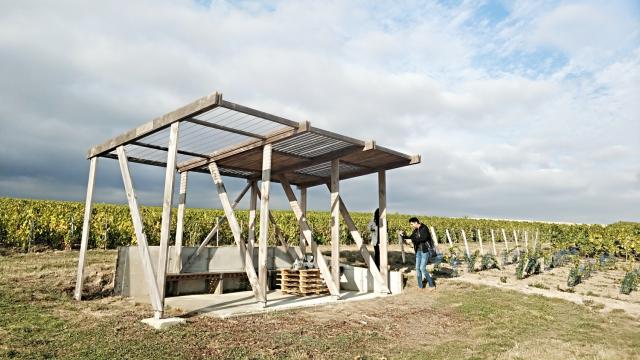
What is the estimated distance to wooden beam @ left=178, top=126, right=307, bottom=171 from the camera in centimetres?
759

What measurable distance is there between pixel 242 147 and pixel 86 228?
3796 millimetres

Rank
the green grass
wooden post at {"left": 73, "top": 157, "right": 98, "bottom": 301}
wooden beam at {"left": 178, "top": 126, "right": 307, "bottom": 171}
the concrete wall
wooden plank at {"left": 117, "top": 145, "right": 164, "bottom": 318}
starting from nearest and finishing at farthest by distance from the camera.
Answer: the green grass < wooden plank at {"left": 117, "top": 145, "right": 164, "bottom": 318} < wooden beam at {"left": 178, "top": 126, "right": 307, "bottom": 171} < wooden post at {"left": 73, "top": 157, "right": 98, "bottom": 301} < the concrete wall

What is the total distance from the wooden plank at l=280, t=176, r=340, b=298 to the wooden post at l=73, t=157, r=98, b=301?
4463 mm

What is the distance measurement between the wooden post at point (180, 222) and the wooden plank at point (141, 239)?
2.53m

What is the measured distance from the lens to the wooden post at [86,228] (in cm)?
820

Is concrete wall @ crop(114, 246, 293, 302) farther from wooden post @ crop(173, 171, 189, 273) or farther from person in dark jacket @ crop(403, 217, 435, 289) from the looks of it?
person in dark jacket @ crop(403, 217, 435, 289)

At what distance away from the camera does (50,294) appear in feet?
26.6

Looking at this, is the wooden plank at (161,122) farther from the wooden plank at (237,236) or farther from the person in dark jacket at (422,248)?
the person in dark jacket at (422,248)

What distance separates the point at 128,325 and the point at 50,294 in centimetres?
322

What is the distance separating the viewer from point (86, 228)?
8719 mm

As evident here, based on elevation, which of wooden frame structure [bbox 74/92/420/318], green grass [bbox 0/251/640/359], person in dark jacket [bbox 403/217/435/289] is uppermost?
wooden frame structure [bbox 74/92/420/318]

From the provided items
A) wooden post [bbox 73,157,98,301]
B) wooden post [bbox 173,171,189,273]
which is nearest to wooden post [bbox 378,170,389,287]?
wooden post [bbox 173,171,189,273]

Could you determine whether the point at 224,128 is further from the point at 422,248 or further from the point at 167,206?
the point at 422,248

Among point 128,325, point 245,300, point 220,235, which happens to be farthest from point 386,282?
point 220,235
